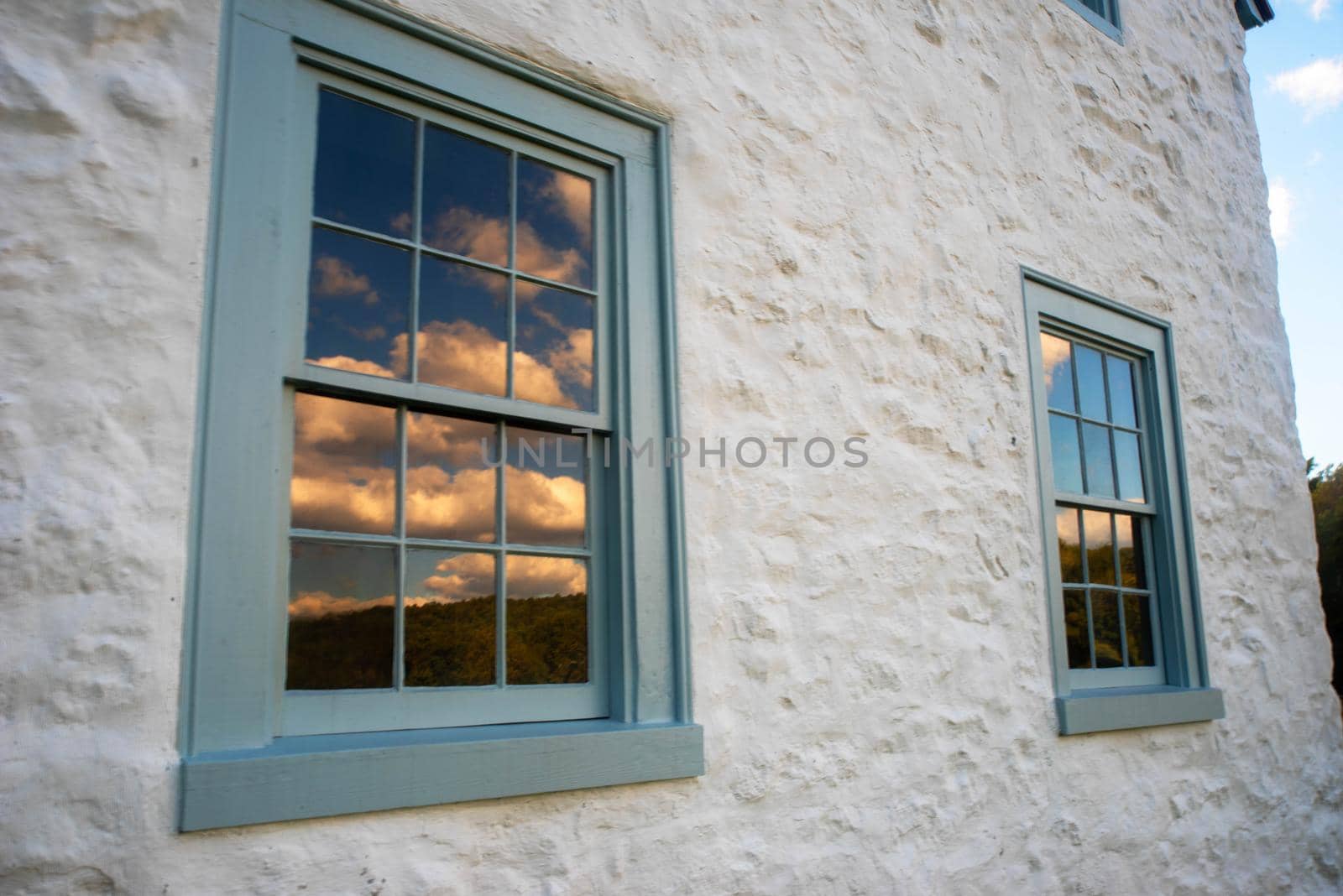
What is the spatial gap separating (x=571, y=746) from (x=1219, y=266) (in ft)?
17.1

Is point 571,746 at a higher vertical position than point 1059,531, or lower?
lower

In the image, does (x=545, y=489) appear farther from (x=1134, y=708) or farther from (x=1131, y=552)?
(x=1131, y=552)

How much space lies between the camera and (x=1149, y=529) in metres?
5.60

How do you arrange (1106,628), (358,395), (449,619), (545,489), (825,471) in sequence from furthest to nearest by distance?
(1106,628) → (825,471) → (545,489) → (449,619) → (358,395)

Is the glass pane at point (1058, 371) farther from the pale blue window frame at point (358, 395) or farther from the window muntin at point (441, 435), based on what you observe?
the window muntin at point (441, 435)

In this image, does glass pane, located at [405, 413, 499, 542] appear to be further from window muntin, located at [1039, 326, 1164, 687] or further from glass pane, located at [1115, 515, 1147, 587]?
glass pane, located at [1115, 515, 1147, 587]

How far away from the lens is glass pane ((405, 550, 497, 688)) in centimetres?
292

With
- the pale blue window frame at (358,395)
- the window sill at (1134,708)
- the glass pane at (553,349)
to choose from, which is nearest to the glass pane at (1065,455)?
the window sill at (1134,708)

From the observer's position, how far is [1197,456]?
227 inches

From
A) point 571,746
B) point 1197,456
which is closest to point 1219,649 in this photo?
point 1197,456

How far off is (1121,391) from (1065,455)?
2.44ft

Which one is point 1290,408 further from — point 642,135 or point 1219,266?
point 642,135

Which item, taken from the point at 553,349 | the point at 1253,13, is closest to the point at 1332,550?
the point at 1253,13

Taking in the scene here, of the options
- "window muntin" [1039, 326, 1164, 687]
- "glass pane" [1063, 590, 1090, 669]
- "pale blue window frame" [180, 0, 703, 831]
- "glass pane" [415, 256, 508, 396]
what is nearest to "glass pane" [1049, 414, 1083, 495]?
"window muntin" [1039, 326, 1164, 687]
